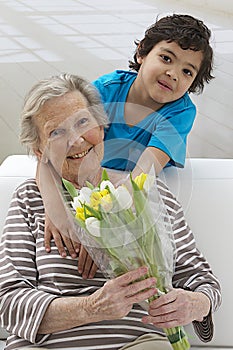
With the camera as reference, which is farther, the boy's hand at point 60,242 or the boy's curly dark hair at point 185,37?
the boy's curly dark hair at point 185,37

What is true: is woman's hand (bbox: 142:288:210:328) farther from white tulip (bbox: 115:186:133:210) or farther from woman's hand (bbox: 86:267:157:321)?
white tulip (bbox: 115:186:133:210)

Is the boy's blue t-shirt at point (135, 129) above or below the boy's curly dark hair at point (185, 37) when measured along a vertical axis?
below

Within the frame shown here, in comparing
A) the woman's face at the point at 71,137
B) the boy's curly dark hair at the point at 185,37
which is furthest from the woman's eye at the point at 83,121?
the boy's curly dark hair at the point at 185,37

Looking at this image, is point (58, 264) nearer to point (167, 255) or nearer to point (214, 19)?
point (167, 255)

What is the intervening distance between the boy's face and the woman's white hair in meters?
0.34

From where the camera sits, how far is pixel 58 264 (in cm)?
185

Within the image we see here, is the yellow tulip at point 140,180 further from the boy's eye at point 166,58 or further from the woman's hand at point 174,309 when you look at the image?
the boy's eye at point 166,58

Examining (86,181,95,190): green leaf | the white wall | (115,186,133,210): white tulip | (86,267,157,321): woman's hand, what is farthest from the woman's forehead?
the white wall

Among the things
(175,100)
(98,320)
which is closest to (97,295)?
(98,320)

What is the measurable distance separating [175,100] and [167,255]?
29.9 inches

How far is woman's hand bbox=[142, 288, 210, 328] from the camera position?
163cm

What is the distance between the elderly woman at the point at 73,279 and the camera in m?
1.67

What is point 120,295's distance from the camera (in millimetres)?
1594

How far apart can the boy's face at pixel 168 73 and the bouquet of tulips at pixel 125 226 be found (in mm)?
603
